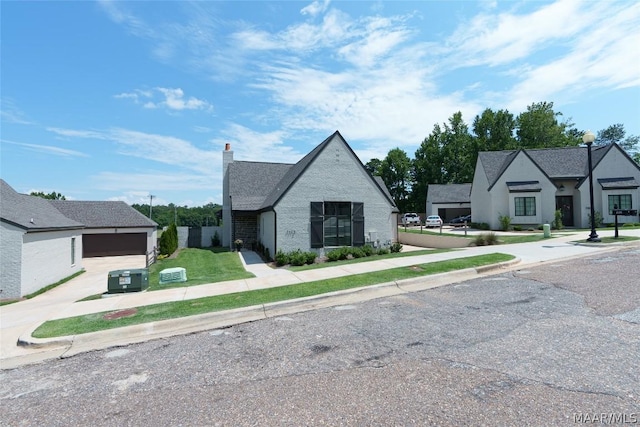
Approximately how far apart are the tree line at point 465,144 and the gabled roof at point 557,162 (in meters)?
27.7

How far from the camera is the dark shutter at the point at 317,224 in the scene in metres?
16.6

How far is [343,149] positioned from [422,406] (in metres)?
15.0

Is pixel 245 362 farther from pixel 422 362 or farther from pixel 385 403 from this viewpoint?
pixel 422 362

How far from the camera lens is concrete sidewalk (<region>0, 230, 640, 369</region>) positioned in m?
6.16

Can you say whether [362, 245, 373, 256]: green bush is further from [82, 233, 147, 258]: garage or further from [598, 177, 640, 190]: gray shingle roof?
[598, 177, 640, 190]: gray shingle roof

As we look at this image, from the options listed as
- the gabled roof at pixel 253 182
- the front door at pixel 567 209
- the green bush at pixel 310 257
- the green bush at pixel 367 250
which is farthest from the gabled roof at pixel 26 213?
the front door at pixel 567 209

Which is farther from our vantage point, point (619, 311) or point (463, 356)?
point (619, 311)

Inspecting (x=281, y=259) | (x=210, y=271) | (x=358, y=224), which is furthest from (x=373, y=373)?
(x=358, y=224)

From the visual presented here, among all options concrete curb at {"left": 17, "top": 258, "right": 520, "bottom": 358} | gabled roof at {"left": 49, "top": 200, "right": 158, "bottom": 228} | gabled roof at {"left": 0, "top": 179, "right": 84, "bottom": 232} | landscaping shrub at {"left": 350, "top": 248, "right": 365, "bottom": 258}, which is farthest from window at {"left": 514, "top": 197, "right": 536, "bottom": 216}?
gabled roof at {"left": 0, "top": 179, "right": 84, "bottom": 232}

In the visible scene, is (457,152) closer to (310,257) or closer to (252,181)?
(252,181)

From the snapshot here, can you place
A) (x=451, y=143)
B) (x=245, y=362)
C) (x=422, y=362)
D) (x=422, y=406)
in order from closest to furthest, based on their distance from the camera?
(x=422, y=406), (x=422, y=362), (x=245, y=362), (x=451, y=143)

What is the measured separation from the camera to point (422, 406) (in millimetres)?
3387

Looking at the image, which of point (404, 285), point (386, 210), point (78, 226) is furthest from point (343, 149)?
point (78, 226)

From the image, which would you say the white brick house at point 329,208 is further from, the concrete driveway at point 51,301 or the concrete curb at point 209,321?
the concrete driveway at point 51,301
